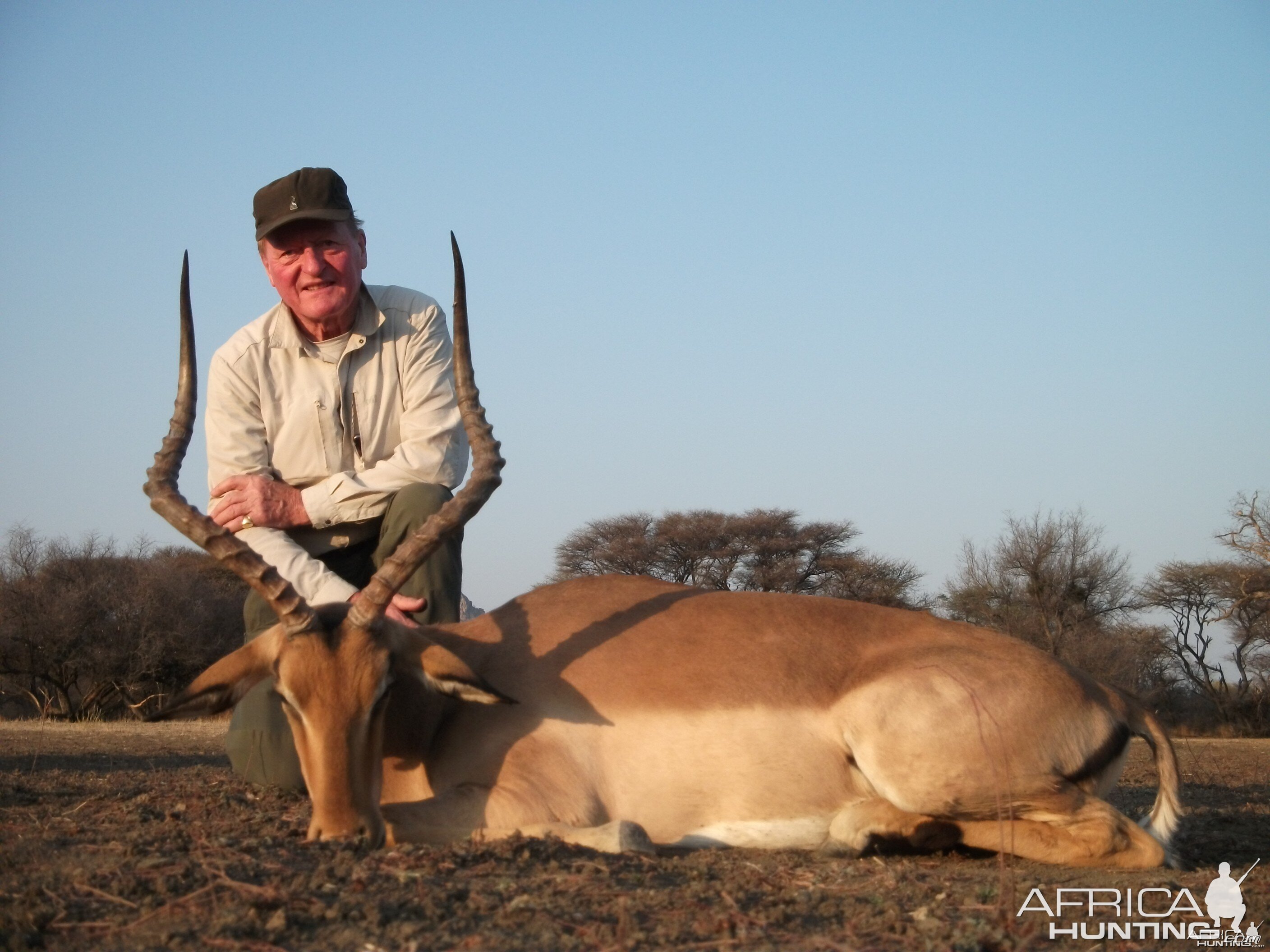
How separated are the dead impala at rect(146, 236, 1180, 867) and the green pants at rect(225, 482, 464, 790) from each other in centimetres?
97

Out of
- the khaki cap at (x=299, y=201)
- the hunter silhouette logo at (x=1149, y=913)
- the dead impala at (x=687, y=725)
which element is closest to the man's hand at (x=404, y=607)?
the dead impala at (x=687, y=725)

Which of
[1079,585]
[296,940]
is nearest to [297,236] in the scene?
[296,940]

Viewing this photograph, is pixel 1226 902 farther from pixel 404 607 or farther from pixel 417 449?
pixel 417 449

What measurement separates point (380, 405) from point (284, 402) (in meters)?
0.46

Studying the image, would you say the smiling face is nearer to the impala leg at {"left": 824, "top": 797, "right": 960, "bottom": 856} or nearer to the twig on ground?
the twig on ground

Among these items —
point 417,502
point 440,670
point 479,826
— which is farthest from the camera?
point 417,502

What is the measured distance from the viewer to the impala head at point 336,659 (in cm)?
399

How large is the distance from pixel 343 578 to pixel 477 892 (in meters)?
3.05

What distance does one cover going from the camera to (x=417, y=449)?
18.7 ft

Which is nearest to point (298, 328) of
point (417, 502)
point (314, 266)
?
point (314, 266)

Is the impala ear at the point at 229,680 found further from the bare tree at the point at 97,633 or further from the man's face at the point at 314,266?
the bare tree at the point at 97,633

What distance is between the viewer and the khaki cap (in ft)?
18.2

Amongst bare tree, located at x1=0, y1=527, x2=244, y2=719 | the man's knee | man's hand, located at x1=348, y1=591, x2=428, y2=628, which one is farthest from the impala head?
bare tree, located at x1=0, y1=527, x2=244, y2=719

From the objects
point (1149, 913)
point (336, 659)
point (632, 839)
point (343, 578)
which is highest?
point (343, 578)
